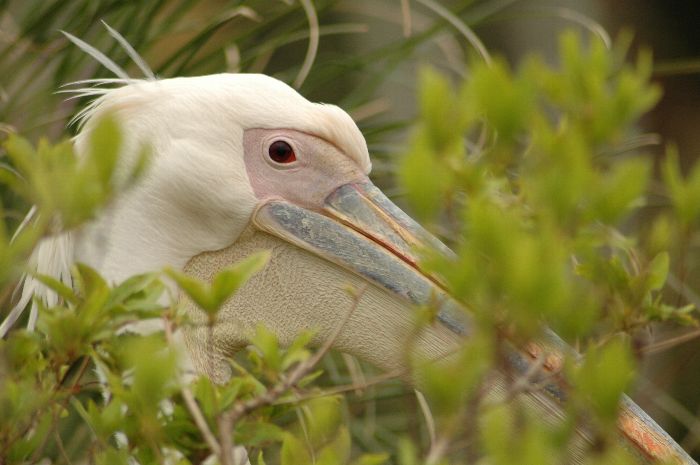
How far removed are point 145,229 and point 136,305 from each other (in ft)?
3.34

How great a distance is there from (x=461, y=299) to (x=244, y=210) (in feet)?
4.23

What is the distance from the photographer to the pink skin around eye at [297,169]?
254 centimetres

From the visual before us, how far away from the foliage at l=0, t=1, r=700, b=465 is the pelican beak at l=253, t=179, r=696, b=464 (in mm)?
391

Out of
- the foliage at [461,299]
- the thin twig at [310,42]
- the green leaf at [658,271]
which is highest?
the thin twig at [310,42]

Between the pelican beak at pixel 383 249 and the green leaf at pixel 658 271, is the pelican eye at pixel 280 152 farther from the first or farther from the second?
the green leaf at pixel 658 271

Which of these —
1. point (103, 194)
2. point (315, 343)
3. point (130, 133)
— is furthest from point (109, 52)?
point (103, 194)

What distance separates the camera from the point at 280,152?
253 cm

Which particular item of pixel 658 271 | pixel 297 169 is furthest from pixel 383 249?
pixel 658 271

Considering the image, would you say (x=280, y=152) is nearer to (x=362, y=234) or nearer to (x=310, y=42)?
(x=362, y=234)

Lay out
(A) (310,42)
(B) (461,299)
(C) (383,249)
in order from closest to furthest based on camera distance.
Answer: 1. (B) (461,299)
2. (C) (383,249)
3. (A) (310,42)

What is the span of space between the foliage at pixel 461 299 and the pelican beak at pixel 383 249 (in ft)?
1.28

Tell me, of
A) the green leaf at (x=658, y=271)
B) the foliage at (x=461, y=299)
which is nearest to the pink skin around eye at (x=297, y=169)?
the foliage at (x=461, y=299)

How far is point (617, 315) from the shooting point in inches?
62.1

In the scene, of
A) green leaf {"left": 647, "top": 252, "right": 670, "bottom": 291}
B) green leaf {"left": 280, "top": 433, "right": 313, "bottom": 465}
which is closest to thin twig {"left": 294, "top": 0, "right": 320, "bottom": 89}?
green leaf {"left": 647, "top": 252, "right": 670, "bottom": 291}
